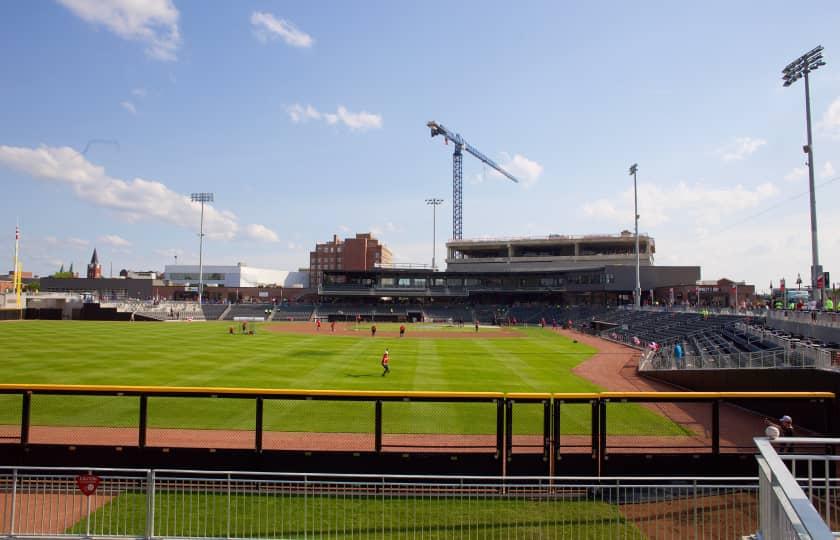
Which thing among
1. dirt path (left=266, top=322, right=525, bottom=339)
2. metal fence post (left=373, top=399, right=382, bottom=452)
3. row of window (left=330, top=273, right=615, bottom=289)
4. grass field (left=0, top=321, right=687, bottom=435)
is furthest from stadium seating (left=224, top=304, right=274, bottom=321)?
metal fence post (left=373, top=399, right=382, bottom=452)

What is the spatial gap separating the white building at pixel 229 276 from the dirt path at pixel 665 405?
96572 millimetres

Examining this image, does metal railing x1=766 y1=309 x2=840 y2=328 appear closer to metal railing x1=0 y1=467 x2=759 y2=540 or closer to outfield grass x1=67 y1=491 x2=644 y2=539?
metal railing x1=0 y1=467 x2=759 y2=540

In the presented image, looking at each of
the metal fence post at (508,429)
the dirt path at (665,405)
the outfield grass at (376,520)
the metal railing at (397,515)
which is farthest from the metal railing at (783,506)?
the dirt path at (665,405)

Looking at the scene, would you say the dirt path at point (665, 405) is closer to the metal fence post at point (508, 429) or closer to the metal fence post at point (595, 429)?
the metal fence post at point (595, 429)

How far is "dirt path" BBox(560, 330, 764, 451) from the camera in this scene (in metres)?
11.2

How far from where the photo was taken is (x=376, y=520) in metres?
9.12

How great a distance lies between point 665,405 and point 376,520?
1064 cm

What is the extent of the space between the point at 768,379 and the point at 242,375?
22696 mm

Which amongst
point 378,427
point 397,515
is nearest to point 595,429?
point 397,515

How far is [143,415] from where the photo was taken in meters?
10.8

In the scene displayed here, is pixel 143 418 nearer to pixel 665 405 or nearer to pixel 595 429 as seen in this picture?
pixel 595 429

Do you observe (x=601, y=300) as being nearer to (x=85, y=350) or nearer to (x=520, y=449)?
(x=85, y=350)

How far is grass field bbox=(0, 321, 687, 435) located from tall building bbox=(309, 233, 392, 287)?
88689mm

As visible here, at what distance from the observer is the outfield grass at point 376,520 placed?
338 inches
